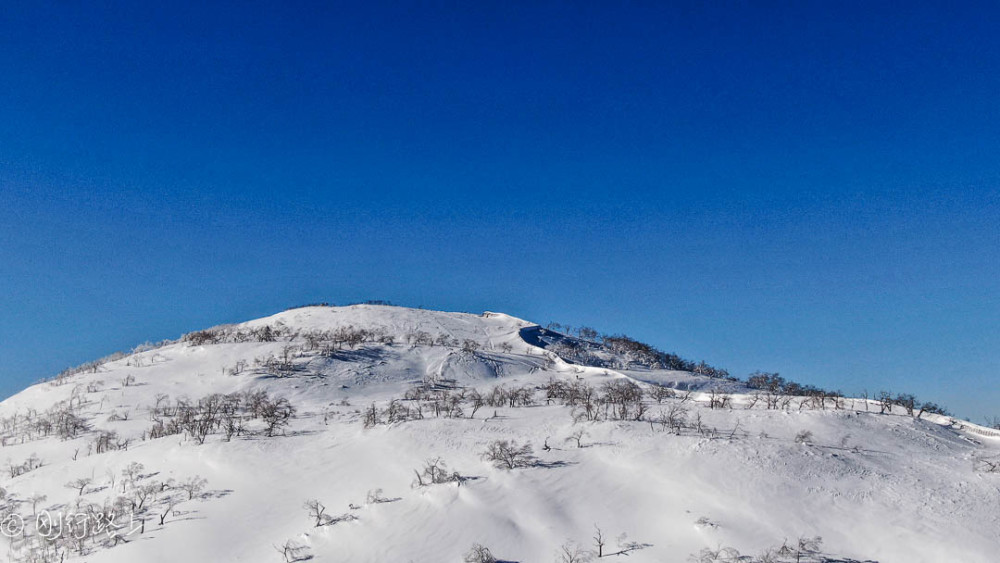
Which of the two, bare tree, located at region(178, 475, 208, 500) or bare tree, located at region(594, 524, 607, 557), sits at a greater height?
bare tree, located at region(594, 524, 607, 557)

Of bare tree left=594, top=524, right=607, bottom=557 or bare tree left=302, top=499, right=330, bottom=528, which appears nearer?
bare tree left=594, top=524, right=607, bottom=557

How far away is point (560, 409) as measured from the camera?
15961mm

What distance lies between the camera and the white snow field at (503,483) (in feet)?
29.5

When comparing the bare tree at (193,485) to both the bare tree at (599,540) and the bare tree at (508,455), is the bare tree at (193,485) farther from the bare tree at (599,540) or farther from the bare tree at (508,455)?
the bare tree at (599,540)

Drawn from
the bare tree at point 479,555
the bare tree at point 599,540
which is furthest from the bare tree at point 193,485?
the bare tree at point 599,540

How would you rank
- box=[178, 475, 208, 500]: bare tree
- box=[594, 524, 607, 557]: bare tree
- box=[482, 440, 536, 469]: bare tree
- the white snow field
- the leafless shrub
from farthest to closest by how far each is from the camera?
box=[178, 475, 208, 500]: bare tree < box=[482, 440, 536, 469]: bare tree < the leafless shrub < the white snow field < box=[594, 524, 607, 557]: bare tree

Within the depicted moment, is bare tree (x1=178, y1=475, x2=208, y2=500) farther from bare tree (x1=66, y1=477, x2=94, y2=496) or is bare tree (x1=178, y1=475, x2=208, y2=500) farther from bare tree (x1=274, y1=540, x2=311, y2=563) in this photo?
bare tree (x1=274, y1=540, x2=311, y2=563)

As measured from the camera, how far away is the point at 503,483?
35.2ft

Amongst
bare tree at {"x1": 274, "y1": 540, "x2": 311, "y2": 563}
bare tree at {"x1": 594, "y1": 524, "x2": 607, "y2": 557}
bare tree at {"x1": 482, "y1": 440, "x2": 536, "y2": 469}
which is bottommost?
bare tree at {"x1": 274, "y1": 540, "x2": 311, "y2": 563}

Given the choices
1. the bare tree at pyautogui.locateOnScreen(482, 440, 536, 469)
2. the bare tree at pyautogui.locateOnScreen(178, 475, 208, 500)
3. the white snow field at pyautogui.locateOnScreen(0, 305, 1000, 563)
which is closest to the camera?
the white snow field at pyautogui.locateOnScreen(0, 305, 1000, 563)

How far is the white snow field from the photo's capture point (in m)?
8.99

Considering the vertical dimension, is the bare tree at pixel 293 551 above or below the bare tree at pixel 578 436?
below

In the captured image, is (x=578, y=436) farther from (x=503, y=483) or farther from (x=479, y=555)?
(x=479, y=555)

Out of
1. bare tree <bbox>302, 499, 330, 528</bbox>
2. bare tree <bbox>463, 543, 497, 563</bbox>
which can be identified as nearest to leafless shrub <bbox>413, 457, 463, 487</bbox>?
bare tree <bbox>302, 499, 330, 528</bbox>
